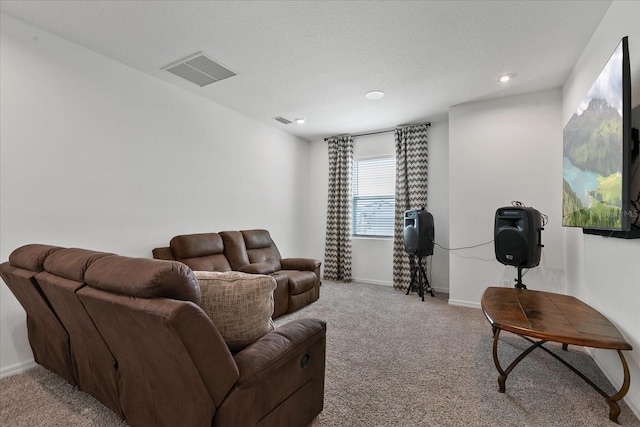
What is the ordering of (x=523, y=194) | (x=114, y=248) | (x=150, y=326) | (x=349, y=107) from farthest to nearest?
(x=349, y=107)
(x=523, y=194)
(x=114, y=248)
(x=150, y=326)

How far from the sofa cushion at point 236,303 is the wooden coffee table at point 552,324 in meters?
1.43

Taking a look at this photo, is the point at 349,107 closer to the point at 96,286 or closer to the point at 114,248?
the point at 114,248

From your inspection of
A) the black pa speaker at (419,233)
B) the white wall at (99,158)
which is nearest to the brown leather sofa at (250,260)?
the white wall at (99,158)

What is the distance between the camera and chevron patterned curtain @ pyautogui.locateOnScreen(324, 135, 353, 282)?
518 cm

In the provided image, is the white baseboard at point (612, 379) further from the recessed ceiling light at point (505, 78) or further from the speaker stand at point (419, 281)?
the recessed ceiling light at point (505, 78)

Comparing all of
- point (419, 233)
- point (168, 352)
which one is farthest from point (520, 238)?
point (168, 352)

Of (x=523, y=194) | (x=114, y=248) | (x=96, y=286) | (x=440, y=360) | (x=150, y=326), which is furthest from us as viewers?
(x=523, y=194)

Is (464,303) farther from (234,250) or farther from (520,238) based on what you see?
(234,250)

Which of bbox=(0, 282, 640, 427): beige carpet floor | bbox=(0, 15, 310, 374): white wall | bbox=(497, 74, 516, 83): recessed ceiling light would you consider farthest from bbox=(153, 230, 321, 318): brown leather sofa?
bbox=(497, 74, 516, 83): recessed ceiling light

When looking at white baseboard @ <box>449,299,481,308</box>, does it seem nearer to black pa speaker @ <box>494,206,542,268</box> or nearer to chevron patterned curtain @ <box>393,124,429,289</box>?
chevron patterned curtain @ <box>393,124,429,289</box>

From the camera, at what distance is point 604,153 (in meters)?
1.83

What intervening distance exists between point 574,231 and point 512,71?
67.8 inches

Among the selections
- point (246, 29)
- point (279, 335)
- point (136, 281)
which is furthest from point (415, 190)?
point (136, 281)

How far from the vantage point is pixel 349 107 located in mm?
3988
